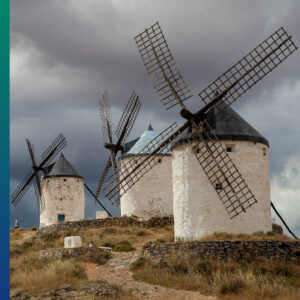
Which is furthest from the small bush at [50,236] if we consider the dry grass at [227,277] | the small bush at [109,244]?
the dry grass at [227,277]

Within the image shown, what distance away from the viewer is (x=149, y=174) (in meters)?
27.4

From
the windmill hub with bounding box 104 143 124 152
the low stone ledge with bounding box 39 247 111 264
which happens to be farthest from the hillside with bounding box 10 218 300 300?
the windmill hub with bounding box 104 143 124 152

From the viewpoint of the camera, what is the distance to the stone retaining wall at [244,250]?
15469 millimetres

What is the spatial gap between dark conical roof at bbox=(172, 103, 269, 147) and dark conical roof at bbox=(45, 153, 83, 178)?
14991 millimetres

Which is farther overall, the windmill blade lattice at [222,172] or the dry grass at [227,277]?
the windmill blade lattice at [222,172]

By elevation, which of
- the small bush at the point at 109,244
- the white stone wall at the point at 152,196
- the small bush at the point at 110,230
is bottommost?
the small bush at the point at 109,244

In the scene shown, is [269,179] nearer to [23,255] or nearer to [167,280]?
[167,280]

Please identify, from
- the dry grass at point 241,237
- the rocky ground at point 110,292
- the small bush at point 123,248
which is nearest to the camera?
the rocky ground at point 110,292

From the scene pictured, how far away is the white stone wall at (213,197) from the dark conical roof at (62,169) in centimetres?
1521

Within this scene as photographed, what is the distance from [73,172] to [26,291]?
20.2 meters

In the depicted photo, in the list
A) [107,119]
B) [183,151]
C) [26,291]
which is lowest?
[26,291]

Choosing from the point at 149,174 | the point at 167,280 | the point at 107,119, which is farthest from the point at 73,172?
the point at 167,280

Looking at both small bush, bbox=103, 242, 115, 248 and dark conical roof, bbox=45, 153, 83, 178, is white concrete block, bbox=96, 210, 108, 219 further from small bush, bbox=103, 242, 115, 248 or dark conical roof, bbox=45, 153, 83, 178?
small bush, bbox=103, 242, 115, 248

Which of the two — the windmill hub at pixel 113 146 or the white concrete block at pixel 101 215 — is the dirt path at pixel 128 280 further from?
the windmill hub at pixel 113 146
